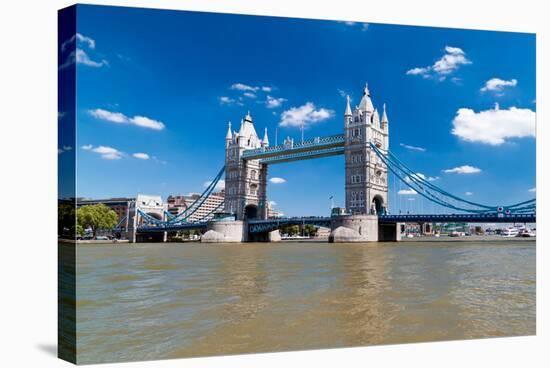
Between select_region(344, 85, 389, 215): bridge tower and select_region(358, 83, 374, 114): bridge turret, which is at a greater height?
select_region(358, 83, 374, 114): bridge turret

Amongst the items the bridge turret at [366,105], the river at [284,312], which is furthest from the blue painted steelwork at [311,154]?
the river at [284,312]

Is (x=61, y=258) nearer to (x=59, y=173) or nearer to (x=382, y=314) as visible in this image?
(x=59, y=173)

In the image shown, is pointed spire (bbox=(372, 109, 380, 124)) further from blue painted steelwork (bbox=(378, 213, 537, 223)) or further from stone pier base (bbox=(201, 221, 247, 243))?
stone pier base (bbox=(201, 221, 247, 243))

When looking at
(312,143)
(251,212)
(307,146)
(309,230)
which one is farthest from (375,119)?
(309,230)

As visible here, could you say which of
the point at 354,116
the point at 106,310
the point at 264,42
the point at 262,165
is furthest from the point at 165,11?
the point at 262,165

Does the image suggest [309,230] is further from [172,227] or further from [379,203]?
[379,203]

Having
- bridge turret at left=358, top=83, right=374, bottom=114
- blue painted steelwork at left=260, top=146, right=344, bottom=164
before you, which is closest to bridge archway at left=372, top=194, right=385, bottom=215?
blue painted steelwork at left=260, top=146, right=344, bottom=164

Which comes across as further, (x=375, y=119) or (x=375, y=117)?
(x=375, y=119)
